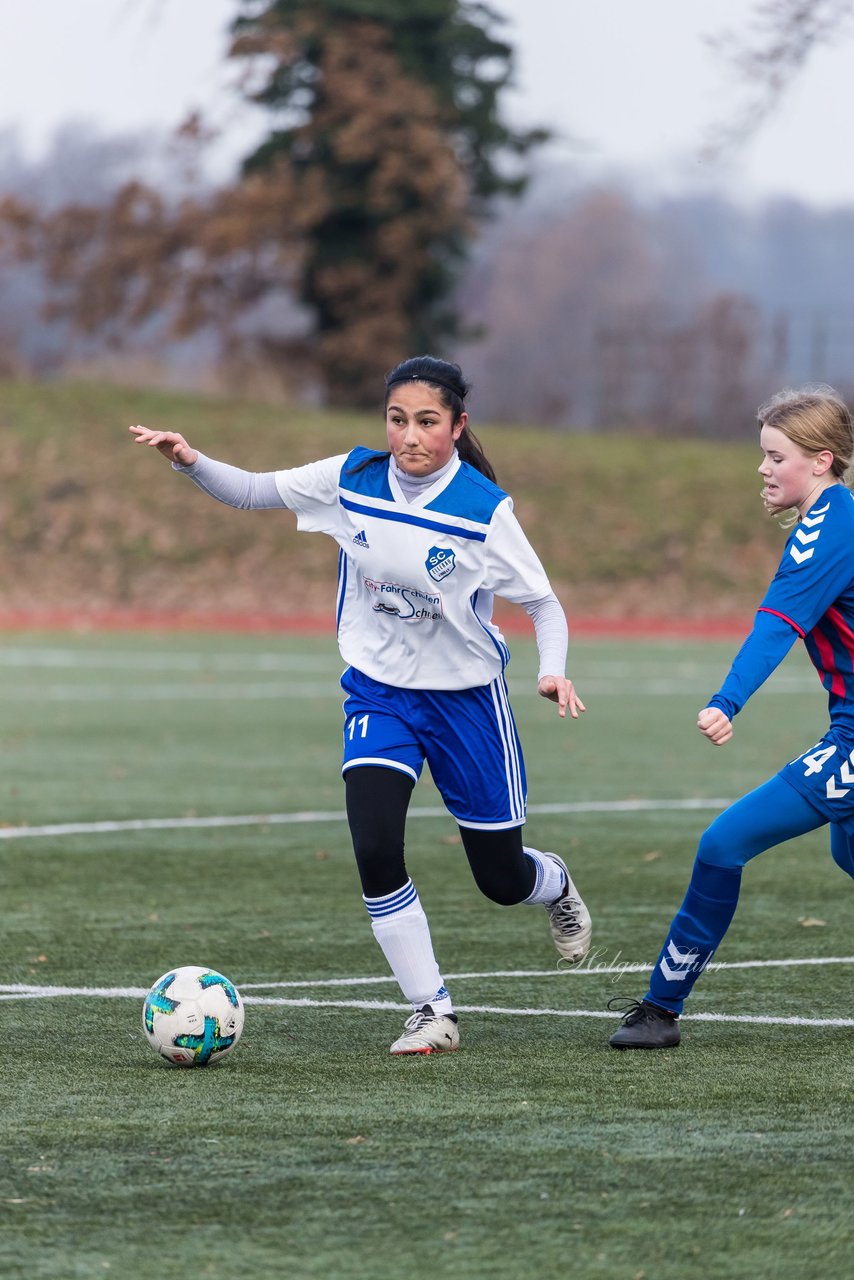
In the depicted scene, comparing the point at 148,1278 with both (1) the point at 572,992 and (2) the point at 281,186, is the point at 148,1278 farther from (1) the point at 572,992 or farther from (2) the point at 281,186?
(2) the point at 281,186

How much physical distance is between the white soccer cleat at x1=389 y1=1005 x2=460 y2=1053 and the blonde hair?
6.21 ft

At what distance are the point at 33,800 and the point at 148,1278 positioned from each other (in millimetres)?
8133

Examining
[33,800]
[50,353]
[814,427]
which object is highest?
[50,353]

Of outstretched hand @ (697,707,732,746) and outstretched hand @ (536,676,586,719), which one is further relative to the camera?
outstretched hand @ (536,676,586,719)

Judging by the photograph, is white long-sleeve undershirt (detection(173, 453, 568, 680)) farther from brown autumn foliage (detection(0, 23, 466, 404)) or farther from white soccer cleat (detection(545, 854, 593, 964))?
brown autumn foliage (detection(0, 23, 466, 404))

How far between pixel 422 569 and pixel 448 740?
528mm

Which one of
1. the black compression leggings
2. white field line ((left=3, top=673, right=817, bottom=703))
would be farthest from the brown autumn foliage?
the black compression leggings

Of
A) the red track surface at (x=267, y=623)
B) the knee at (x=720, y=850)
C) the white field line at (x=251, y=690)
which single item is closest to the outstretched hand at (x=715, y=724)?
the knee at (x=720, y=850)

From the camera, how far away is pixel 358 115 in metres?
36.3

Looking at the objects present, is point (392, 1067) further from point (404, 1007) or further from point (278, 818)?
point (278, 818)

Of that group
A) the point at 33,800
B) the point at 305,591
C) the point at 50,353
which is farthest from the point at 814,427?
the point at 50,353

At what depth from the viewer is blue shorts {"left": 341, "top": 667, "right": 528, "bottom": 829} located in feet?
18.7

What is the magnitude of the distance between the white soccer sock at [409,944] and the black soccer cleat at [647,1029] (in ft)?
1.65

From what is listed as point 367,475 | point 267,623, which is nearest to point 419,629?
point 367,475
